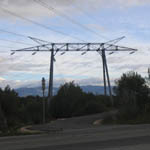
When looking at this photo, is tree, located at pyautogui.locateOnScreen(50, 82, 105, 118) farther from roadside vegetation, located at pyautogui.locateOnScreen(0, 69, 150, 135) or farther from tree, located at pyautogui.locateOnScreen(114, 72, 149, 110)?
tree, located at pyautogui.locateOnScreen(114, 72, 149, 110)

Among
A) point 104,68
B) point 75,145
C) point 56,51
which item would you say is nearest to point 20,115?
point 56,51

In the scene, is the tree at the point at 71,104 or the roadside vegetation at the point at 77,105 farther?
the tree at the point at 71,104

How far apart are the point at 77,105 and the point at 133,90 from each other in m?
11.7

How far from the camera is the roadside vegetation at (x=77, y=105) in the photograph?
31.3m

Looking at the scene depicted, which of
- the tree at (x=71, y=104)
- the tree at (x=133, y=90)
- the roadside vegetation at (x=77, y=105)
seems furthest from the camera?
the tree at (x=71, y=104)

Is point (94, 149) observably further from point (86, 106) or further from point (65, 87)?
point (65, 87)

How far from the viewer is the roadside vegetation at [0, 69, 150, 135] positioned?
31.3m

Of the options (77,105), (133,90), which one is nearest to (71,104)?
(77,105)

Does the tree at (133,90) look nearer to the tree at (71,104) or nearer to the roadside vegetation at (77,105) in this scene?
the roadside vegetation at (77,105)

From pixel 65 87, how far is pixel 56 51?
8.12 metres

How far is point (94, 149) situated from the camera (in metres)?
11.6

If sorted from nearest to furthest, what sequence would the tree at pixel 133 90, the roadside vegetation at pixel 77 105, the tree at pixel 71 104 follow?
the roadside vegetation at pixel 77 105, the tree at pixel 133 90, the tree at pixel 71 104

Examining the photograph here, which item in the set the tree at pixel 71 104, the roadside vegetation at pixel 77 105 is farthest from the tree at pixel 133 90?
the tree at pixel 71 104

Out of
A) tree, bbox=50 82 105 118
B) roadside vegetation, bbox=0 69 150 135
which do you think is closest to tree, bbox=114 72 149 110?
roadside vegetation, bbox=0 69 150 135
